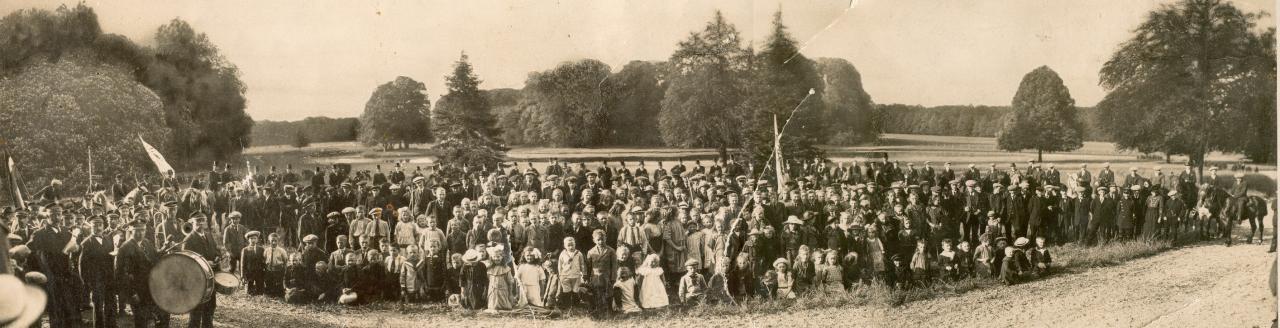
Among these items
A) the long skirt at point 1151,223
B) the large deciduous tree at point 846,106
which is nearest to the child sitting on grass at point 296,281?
the large deciduous tree at point 846,106

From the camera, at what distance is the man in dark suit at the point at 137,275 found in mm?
4152

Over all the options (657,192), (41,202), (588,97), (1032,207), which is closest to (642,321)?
(657,192)

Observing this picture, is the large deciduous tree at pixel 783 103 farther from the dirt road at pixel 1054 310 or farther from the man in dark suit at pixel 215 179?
the man in dark suit at pixel 215 179

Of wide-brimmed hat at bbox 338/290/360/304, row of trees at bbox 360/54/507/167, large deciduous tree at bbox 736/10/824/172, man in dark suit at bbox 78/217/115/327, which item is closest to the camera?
man in dark suit at bbox 78/217/115/327

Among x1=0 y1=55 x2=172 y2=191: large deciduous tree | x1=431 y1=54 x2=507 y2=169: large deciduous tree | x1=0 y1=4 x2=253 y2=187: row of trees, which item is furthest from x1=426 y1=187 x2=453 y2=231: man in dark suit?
x1=0 y1=55 x2=172 y2=191: large deciduous tree

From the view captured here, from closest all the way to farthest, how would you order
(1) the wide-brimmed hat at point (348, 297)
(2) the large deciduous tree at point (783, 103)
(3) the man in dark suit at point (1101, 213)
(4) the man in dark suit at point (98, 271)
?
(4) the man in dark suit at point (98, 271)
(2) the large deciduous tree at point (783, 103)
(1) the wide-brimmed hat at point (348, 297)
(3) the man in dark suit at point (1101, 213)

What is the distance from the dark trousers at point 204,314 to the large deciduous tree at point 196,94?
794mm

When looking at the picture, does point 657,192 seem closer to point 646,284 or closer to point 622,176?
point 622,176

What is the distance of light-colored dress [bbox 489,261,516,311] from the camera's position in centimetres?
441

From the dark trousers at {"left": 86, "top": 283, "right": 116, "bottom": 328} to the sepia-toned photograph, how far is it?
2cm

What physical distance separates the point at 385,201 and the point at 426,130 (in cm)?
52

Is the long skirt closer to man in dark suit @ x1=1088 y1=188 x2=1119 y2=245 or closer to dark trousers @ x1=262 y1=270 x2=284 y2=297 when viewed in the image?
man in dark suit @ x1=1088 y1=188 x2=1119 y2=245

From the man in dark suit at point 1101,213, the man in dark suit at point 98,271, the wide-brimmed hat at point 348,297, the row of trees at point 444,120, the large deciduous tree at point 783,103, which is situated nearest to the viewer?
the man in dark suit at point 98,271

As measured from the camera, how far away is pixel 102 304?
13.8 feet
